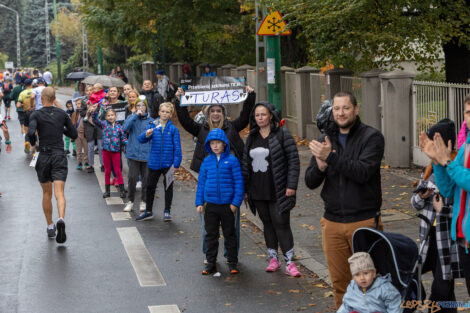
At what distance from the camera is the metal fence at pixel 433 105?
544 inches

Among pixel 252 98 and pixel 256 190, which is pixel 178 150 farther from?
pixel 256 190

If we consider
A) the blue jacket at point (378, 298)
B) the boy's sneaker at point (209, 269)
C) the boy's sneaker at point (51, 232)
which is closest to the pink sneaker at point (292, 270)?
the boy's sneaker at point (209, 269)

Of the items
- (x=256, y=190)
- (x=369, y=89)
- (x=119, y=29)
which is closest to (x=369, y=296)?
(x=256, y=190)

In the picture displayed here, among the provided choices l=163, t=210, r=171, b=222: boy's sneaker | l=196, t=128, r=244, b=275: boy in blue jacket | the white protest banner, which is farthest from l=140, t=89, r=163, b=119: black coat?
l=196, t=128, r=244, b=275: boy in blue jacket

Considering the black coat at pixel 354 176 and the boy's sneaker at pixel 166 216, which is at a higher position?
the black coat at pixel 354 176

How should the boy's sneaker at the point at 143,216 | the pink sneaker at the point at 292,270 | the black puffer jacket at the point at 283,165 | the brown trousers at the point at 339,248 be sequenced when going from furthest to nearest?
the boy's sneaker at the point at 143,216 < the pink sneaker at the point at 292,270 < the black puffer jacket at the point at 283,165 < the brown trousers at the point at 339,248

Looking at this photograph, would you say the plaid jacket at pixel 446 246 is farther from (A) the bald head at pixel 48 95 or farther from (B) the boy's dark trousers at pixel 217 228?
(A) the bald head at pixel 48 95

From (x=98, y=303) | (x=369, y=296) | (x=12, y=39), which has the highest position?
(x=12, y=39)

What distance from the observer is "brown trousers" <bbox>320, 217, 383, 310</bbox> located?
6.27 metres

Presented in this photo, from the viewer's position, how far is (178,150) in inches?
456

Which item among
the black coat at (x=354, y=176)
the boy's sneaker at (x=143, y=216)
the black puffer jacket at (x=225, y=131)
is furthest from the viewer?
the boy's sneaker at (x=143, y=216)

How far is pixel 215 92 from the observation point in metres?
10.9

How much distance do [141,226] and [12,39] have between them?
12197 centimetres

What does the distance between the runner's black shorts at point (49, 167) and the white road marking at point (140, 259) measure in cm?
118
